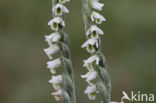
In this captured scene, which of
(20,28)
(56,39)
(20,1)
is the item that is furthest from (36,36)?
(56,39)

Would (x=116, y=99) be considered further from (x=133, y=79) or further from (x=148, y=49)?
(x=148, y=49)

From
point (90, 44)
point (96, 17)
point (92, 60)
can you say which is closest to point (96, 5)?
point (96, 17)

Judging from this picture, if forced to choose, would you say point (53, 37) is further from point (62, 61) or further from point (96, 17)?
point (96, 17)

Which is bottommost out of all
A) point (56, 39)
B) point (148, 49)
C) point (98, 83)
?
point (98, 83)

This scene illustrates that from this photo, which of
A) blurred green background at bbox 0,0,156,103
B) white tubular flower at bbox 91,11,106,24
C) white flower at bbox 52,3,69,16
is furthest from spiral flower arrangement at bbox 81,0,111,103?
blurred green background at bbox 0,0,156,103

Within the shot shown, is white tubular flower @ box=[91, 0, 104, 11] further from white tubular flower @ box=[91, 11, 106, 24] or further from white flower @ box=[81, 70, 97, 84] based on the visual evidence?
white flower @ box=[81, 70, 97, 84]

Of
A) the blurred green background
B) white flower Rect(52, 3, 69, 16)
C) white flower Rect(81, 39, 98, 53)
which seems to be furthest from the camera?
the blurred green background
